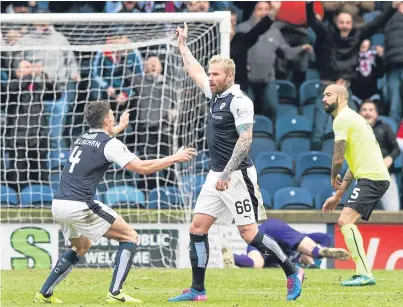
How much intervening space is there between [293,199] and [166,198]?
197 cm

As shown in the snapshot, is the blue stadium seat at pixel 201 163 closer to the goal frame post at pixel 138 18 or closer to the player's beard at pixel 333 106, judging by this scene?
the goal frame post at pixel 138 18

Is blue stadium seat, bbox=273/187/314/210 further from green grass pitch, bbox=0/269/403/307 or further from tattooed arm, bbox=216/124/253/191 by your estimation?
tattooed arm, bbox=216/124/253/191

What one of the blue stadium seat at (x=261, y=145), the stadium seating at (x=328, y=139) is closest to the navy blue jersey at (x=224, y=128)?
the blue stadium seat at (x=261, y=145)

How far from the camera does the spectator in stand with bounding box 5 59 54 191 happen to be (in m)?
16.9

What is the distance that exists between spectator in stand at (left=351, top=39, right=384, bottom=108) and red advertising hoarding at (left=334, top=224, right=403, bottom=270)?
2854 mm

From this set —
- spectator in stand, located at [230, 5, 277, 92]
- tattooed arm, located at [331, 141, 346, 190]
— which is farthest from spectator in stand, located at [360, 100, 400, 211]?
tattooed arm, located at [331, 141, 346, 190]

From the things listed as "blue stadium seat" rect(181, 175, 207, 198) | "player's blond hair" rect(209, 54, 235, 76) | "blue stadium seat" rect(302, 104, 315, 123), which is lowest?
"blue stadium seat" rect(181, 175, 207, 198)

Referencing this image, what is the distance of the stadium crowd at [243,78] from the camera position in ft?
55.7

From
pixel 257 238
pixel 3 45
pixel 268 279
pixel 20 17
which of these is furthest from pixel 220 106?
pixel 3 45

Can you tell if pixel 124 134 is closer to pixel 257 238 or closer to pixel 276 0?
pixel 276 0

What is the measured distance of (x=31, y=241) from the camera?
15688mm

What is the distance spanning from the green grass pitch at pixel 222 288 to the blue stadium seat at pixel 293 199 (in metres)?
2.02

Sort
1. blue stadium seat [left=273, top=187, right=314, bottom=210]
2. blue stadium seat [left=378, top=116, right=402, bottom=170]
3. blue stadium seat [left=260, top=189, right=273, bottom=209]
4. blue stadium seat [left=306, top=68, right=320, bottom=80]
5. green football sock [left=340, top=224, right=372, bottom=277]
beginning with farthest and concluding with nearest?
1. blue stadium seat [left=306, top=68, right=320, bottom=80]
2. blue stadium seat [left=378, top=116, right=402, bottom=170]
3. blue stadium seat [left=260, top=189, right=273, bottom=209]
4. blue stadium seat [left=273, top=187, right=314, bottom=210]
5. green football sock [left=340, top=224, right=372, bottom=277]

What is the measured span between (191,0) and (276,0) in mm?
1523
